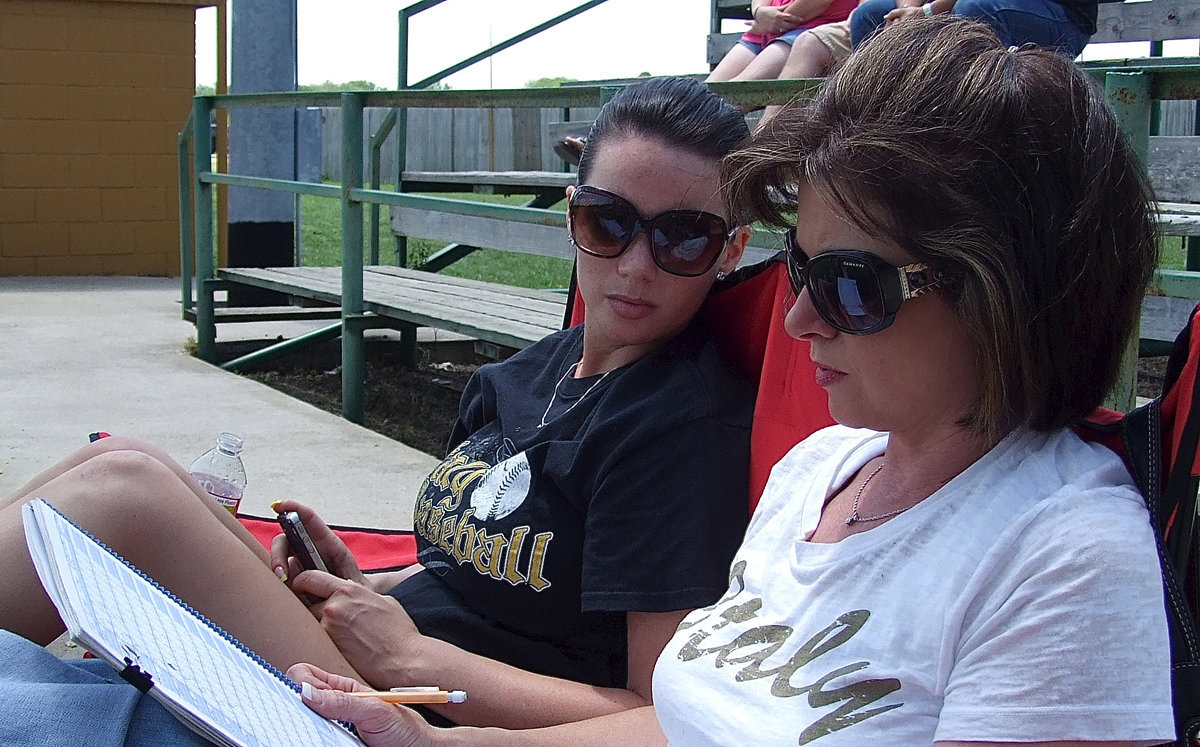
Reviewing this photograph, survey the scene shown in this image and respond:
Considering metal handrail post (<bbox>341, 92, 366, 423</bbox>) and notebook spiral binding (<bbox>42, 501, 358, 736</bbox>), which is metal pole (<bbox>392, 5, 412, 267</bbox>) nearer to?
metal handrail post (<bbox>341, 92, 366, 423</bbox>)

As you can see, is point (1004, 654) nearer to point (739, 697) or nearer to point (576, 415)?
point (739, 697)

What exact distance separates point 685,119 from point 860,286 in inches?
28.9

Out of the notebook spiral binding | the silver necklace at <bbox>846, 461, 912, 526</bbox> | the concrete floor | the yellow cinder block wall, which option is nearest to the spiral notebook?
the notebook spiral binding

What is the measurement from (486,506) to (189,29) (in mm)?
9798

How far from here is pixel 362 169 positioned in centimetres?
529

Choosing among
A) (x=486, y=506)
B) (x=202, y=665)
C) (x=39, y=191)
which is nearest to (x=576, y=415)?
(x=486, y=506)

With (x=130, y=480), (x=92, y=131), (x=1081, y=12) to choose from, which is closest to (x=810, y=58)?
→ (x=1081, y=12)

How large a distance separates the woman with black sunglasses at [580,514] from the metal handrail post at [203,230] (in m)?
4.67

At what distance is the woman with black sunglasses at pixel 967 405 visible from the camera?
106 centimetres

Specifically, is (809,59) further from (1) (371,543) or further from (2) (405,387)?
(2) (405,387)

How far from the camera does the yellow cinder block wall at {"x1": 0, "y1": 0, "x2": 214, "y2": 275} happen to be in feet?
33.7

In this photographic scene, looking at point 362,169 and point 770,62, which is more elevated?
point 770,62

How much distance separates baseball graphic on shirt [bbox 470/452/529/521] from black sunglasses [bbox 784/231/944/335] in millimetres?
674

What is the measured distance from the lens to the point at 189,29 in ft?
34.8
